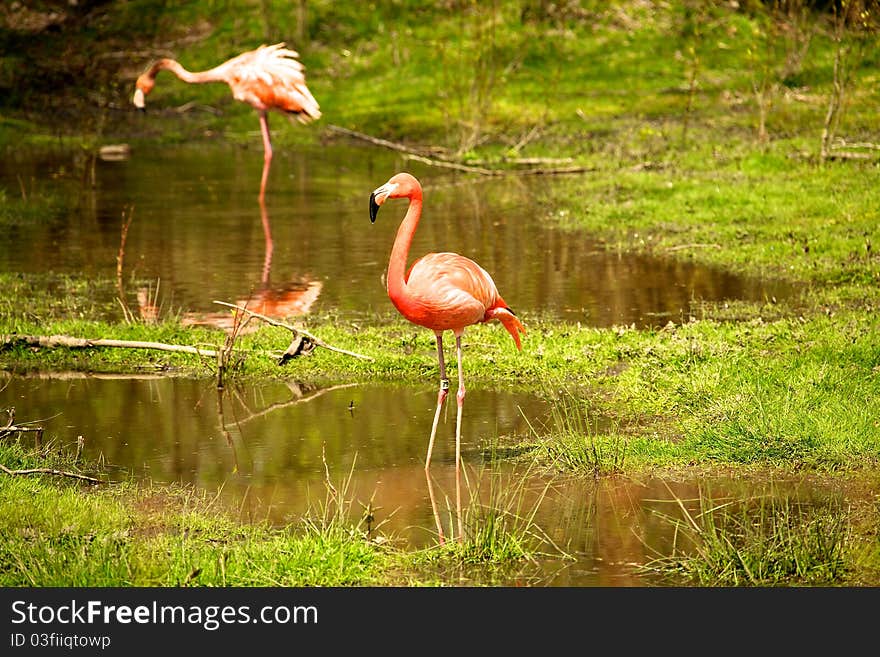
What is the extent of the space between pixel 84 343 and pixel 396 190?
333cm

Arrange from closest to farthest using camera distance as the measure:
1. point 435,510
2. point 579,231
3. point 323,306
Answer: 1. point 435,510
2. point 323,306
3. point 579,231

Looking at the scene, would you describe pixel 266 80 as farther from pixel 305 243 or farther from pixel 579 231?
pixel 579 231

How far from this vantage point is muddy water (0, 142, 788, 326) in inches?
503

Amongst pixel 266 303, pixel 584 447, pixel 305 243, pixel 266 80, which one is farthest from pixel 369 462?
pixel 266 80

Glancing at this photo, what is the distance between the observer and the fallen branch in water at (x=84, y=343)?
9.91 m

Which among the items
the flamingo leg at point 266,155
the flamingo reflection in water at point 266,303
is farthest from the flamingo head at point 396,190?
the flamingo leg at point 266,155

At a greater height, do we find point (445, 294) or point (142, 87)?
point (142, 87)

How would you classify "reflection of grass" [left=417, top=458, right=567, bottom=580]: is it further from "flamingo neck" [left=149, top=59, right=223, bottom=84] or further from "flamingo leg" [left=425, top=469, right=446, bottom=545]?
"flamingo neck" [left=149, top=59, right=223, bottom=84]

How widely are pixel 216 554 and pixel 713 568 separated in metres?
2.11

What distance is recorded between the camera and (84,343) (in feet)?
33.3

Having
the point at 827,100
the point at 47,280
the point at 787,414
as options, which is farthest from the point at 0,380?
the point at 827,100

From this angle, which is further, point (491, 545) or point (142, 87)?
point (142, 87)

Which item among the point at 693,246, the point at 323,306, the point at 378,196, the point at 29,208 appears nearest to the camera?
the point at 378,196

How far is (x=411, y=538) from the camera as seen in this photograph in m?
6.73
